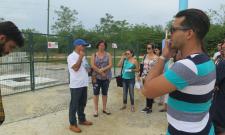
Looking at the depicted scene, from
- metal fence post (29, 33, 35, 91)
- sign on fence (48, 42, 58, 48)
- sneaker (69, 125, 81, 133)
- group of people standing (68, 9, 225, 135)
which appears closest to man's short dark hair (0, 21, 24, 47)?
group of people standing (68, 9, 225, 135)

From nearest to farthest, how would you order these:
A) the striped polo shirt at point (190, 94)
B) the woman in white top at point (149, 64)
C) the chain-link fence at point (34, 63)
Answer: the striped polo shirt at point (190, 94), the woman in white top at point (149, 64), the chain-link fence at point (34, 63)

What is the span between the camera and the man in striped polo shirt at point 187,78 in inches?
86.9

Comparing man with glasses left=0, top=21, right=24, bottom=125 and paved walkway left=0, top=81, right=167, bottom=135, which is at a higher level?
man with glasses left=0, top=21, right=24, bottom=125

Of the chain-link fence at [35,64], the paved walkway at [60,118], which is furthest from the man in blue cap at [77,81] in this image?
the chain-link fence at [35,64]

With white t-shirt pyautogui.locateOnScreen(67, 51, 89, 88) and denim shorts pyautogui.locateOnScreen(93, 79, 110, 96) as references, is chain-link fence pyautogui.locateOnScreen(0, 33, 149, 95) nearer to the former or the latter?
denim shorts pyautogui.locateOnScreen(93, 79, 110, 96)

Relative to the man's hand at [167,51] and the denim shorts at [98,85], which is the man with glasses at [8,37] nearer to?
the man's hand at [167,51]

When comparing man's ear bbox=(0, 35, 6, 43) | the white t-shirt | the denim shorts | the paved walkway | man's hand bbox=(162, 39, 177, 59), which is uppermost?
man's ear bbox=(0, 35, 6, 43)

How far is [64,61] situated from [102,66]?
511 centimetres

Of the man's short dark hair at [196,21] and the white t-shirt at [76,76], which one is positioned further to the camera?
the white t-shirt at [76,76]

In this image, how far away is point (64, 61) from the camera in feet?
42.9

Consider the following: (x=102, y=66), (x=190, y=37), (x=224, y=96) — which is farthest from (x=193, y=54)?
(x=102, y=66)

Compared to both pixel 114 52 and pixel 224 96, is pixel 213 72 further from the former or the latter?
pixel 114 52

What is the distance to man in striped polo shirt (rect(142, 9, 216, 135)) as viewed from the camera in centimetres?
221

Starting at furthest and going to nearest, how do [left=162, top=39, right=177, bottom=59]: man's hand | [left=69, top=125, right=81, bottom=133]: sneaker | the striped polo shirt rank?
[left=69, top=125, right=81, bottom=133]: sneaker
[left=162, top=39, right=177, bottom=59]: man's hand
the striped polo shirt
